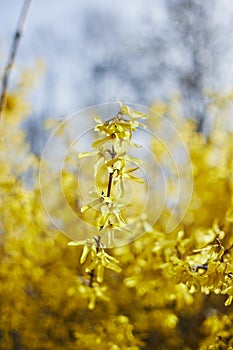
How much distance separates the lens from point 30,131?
10.1 metres

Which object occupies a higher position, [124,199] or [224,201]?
[224,201]

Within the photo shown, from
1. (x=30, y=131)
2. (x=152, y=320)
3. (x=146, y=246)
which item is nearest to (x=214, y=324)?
(x=146, y=246)

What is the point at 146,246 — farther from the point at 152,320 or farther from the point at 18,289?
the point at 18,289

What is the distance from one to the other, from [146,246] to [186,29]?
7.44 metres

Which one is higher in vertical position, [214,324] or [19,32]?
[19,32]

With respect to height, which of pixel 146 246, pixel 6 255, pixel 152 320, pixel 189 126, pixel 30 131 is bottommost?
pixel 152 320

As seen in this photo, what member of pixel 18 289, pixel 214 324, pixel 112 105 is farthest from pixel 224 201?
pixel 112 105

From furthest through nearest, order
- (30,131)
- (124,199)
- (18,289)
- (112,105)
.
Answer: (30,131) → (18,289) → (112,105) → (124,199)

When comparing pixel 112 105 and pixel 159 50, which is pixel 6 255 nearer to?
pixel 112 105

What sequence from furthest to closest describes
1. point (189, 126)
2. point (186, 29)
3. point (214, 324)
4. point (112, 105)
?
point (186, 29) → point (189, 126) → point (214, 324) → point (112, 105)

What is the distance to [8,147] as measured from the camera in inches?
130

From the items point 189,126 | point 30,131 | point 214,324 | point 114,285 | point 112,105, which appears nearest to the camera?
point 112,105

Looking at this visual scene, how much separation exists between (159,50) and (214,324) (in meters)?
7.47

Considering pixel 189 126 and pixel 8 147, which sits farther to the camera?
pixel 189 126
